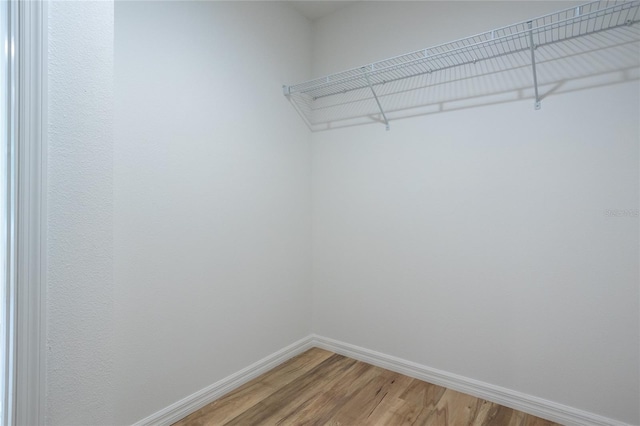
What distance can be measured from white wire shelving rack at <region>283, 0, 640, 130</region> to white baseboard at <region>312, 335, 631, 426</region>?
159cm

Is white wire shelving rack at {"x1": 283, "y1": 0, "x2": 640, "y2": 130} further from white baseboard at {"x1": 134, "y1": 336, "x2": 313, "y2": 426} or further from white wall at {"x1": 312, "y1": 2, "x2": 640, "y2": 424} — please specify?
white baseboard at {"x1": 134, "y1": 336, "x2": 313, "y2": 426}

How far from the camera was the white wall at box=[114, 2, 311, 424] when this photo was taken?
1588mm

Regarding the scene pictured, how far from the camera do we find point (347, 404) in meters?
1.91

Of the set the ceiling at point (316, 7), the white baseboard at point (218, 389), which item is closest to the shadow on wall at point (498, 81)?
the ceiling at point (316, 7)

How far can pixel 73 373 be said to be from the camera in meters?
0.93

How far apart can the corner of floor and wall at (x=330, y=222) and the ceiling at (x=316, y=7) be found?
78 millimetres

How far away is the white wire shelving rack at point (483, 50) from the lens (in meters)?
1.56

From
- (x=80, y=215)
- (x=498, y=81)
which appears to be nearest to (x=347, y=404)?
(x=80, y=215)

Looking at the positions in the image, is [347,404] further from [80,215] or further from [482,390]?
[80,215]

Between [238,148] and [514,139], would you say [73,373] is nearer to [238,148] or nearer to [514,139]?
[238,148]

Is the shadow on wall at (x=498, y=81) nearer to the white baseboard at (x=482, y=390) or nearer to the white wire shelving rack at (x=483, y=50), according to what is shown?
the white wire shelving rack at (x=483, y=50)

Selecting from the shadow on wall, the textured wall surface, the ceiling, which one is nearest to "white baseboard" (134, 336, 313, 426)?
the textured wall surface

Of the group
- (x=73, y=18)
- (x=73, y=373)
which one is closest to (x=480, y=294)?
(x=73, y=373)

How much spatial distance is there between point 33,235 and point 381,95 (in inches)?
81.9
